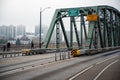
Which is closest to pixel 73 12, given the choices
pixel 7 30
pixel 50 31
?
pixel 50 31

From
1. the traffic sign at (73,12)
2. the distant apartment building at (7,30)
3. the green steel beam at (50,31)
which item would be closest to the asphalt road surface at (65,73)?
Result: the green steel beam at (50,31)

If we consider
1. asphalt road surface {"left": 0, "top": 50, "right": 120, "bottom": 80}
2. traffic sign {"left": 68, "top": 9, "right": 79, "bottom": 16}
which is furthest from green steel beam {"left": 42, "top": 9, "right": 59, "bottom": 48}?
asphalt road surface {"left": 0, "top": 50, "right": 120, "bottom": 80}

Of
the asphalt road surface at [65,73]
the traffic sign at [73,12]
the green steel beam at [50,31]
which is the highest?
the traffic sign at [73,12]

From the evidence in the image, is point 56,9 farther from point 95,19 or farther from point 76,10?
point 95,19

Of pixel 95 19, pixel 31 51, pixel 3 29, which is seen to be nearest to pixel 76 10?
pixel 95 19

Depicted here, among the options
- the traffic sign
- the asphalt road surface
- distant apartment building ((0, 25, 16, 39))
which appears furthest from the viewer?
distant apartment building ((0, 25, 16, 39))

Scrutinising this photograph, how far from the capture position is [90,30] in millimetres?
50875

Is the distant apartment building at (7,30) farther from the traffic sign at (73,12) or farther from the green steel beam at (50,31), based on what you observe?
the traffic sign at (73,12)

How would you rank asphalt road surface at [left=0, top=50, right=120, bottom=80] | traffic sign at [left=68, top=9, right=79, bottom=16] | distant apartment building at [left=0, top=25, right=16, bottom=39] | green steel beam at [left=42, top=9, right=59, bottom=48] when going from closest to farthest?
1. asphalt road surface at [left=0, top=50, right=120, bottom=80]
2. green steel beam at [left=42, top=9, right=59, bottom=48]
3. traffic sign at [left=68, top=9, right=79, bottom=16]
4. distant apartment building at [left=0, top=25, right=16, bottom=39]

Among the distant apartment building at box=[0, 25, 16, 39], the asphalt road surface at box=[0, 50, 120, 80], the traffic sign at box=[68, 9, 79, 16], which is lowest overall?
the asphalt road surface at box=[0, 50, 120, 80]

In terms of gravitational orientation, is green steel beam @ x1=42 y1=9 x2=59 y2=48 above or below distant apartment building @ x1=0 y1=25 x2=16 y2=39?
below

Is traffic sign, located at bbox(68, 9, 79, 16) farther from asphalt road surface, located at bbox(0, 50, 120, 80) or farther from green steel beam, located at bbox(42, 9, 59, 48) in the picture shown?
asphalt road surface, located at bbox(0, 50, 120, 80)

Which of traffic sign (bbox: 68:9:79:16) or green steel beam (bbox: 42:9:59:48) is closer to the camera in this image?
green steel beam (bbox: 42:9:59:48)

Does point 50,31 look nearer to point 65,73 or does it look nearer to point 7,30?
point 65,73
